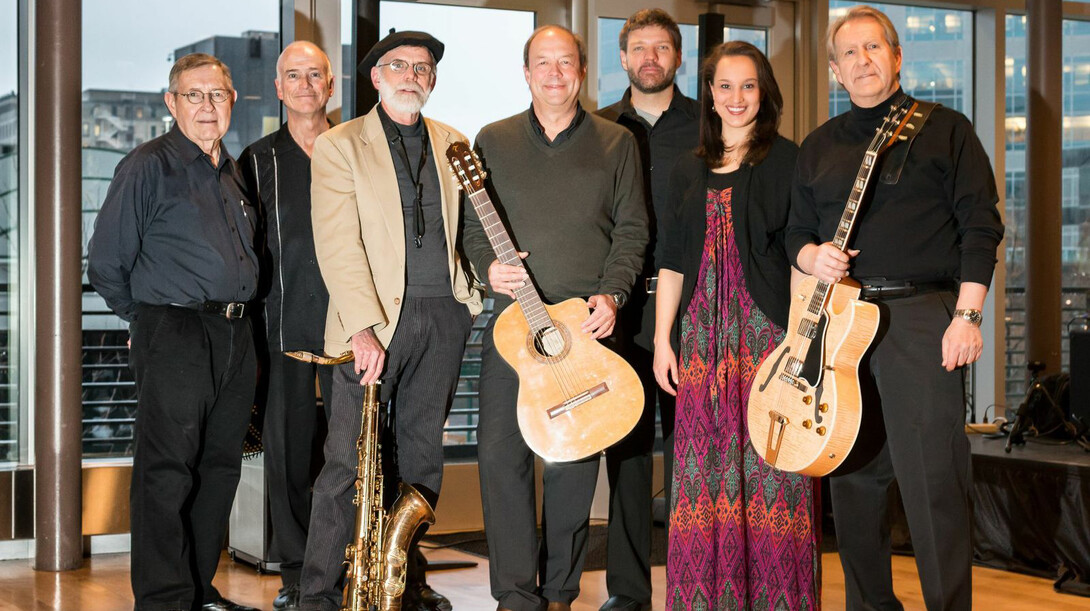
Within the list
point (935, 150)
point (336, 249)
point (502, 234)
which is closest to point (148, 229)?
point (336, 249)

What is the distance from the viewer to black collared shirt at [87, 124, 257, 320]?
11.7 ft

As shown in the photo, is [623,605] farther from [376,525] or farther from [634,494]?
[376,525]

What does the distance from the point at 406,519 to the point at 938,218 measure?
169 centimetres

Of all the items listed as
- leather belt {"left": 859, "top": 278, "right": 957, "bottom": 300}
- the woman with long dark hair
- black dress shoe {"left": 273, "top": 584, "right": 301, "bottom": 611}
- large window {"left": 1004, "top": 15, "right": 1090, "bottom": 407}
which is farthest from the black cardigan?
large window {"left": 1004, "top": 15, "right": 1090, "bottom": 407}

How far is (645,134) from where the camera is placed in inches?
Answer: 158

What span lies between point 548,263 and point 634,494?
821 mm

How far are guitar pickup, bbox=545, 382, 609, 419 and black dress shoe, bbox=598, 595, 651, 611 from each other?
2.53ft

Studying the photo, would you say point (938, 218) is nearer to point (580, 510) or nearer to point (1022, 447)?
point (580, 510)

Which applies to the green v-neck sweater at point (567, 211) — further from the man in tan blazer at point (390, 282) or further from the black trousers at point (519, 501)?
the black trousers at point (519, 501)

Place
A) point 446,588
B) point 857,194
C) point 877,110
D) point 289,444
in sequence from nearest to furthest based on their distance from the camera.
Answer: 1. point 857,194
2. point 877,110
3. point 289,444
4. point 446,588

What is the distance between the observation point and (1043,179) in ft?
20.2

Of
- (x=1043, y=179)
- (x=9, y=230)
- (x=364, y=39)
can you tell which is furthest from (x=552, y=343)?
(x=1043, y=179)

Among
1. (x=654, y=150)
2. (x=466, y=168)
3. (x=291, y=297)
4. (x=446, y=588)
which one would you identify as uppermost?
(x=654, y=150)

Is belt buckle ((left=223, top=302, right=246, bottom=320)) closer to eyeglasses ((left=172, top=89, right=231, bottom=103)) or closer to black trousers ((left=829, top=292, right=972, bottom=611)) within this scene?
eyeglasses ((left=172, top=89, right=231, bottom=103))
